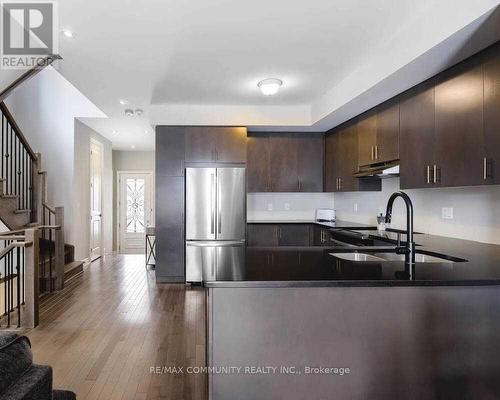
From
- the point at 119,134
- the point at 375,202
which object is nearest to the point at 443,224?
the point at 375,202

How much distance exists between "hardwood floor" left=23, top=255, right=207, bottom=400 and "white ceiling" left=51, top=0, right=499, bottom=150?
8.37 feet

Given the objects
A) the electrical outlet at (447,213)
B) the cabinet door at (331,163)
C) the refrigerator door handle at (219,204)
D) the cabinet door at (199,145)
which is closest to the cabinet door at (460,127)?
the electrical outlet at (447,213)

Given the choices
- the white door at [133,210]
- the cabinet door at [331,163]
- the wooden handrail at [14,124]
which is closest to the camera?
the wooden handrail at [14,124]

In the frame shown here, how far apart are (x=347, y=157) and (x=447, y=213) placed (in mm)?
1625

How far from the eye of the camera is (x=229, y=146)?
484cm

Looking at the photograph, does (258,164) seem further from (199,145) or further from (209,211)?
(209,211)

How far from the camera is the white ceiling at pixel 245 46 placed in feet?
7.59

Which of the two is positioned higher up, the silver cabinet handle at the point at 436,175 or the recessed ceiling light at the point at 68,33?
the recessed ceiling light at the point at 68,33

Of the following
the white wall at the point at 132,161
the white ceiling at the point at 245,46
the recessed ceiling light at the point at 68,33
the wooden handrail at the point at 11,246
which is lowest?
the wooden handrail at the point at 11,246

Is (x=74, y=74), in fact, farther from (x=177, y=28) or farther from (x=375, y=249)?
(x=375, y=249)

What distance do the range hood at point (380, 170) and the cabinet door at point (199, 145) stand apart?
203 centimetres

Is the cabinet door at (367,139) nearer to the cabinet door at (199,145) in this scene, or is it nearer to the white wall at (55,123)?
the cabinet door at (199,145)

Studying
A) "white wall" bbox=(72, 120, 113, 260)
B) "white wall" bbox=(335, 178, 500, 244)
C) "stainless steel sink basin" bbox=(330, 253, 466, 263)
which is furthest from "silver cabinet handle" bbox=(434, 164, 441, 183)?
"white wall" bbox=(72, 120, 113, 260)

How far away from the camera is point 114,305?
3906 mm
